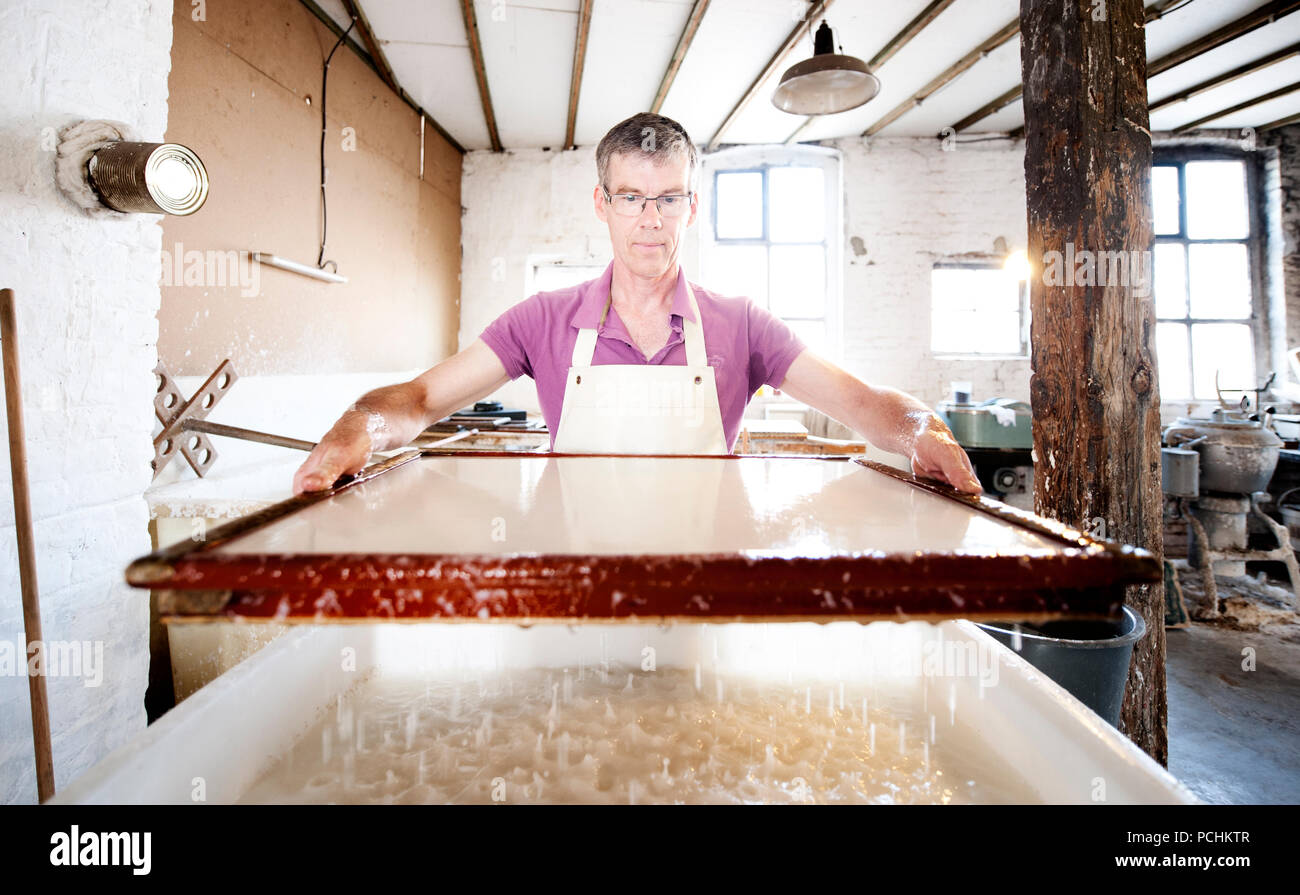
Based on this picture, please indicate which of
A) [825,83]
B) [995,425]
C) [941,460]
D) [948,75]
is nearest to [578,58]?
[825,83]

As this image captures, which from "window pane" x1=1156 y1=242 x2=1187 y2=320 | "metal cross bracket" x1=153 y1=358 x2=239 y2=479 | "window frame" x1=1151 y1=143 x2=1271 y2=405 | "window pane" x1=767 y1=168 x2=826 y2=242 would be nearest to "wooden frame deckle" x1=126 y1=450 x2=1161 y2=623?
"metal cross bracket" x1=153 y1=358 x2=239 y2=479

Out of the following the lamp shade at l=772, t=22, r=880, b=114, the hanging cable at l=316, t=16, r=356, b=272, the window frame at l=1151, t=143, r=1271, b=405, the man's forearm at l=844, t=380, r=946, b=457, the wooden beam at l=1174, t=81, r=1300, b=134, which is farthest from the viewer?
the window frame at l=1151, t=143, r=1271, b=405

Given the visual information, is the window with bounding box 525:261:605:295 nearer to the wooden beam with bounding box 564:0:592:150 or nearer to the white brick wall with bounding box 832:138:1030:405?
the wooden beam with bounding box 564:0:592:150

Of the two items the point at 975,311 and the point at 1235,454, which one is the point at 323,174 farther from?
the point at 1235,454

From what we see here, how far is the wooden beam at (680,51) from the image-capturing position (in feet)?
12.3

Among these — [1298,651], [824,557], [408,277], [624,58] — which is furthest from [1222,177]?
[824,557]

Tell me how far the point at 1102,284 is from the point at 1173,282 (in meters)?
5.77

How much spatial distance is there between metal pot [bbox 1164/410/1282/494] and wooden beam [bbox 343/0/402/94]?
595cm

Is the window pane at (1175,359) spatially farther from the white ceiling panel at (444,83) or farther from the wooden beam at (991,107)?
the white ceiling panel at (444,83)

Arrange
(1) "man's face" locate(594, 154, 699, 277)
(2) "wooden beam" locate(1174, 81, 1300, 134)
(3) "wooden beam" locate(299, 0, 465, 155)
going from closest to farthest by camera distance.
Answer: (1) "man's face" locate(594, 154, 699, 277) < (3) "wooden beam" locate(299, 0, 465, 155) < (2) "wooden beam" locate(1174, 81, 1300, 134)

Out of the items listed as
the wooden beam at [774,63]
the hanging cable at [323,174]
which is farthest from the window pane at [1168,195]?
the hanging cable at [323,174]

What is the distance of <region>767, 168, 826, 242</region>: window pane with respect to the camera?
628 centimetres
